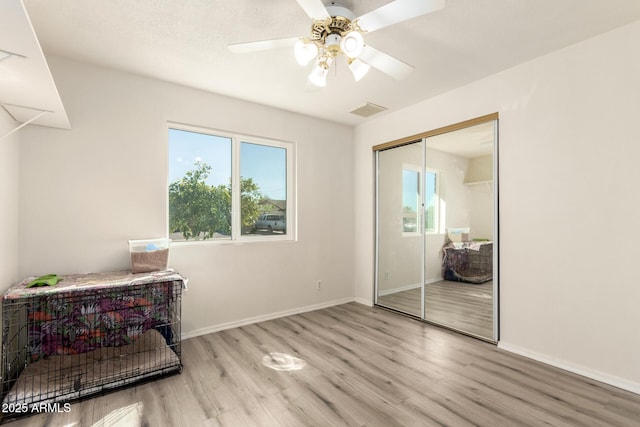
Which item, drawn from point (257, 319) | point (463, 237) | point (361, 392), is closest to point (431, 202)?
point (463, 237)

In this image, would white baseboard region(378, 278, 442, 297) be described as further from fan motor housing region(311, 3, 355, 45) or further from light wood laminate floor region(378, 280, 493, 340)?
fan motor housing region(311, 3, 355, 45)

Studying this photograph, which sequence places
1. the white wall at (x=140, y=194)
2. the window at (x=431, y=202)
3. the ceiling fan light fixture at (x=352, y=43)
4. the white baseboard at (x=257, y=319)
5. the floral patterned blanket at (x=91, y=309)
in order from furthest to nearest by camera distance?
the window at (x=431, y=202) < the white baseboard at (x=257, y=319) < the white wall at (x=140, y=194) < the floral patterned blanket at (x=91, y=309) < the ceiling fan light fixture at (x=352, y=43)

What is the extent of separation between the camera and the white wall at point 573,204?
2.25m

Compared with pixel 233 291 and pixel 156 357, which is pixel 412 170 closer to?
pixel 233 291

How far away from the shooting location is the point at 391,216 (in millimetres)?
4203

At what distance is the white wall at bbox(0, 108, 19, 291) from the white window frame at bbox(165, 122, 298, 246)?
3.64 feet

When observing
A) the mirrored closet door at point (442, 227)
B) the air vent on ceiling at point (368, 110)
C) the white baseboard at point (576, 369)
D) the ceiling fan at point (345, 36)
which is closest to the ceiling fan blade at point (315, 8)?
the ceiling fan at point (345, 36)

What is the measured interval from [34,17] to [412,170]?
371 centimetres

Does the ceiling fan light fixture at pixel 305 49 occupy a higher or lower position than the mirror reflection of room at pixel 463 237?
higher

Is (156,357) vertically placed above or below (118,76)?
below

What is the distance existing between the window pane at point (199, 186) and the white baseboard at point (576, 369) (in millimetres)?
3170

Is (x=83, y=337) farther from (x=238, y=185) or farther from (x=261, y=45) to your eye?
(x=261, y=45)

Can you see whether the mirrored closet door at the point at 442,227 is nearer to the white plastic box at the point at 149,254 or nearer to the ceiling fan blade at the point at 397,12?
the ceiling fan blade at the point at 397,12

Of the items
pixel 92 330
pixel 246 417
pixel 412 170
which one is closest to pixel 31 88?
pixel 92 330
